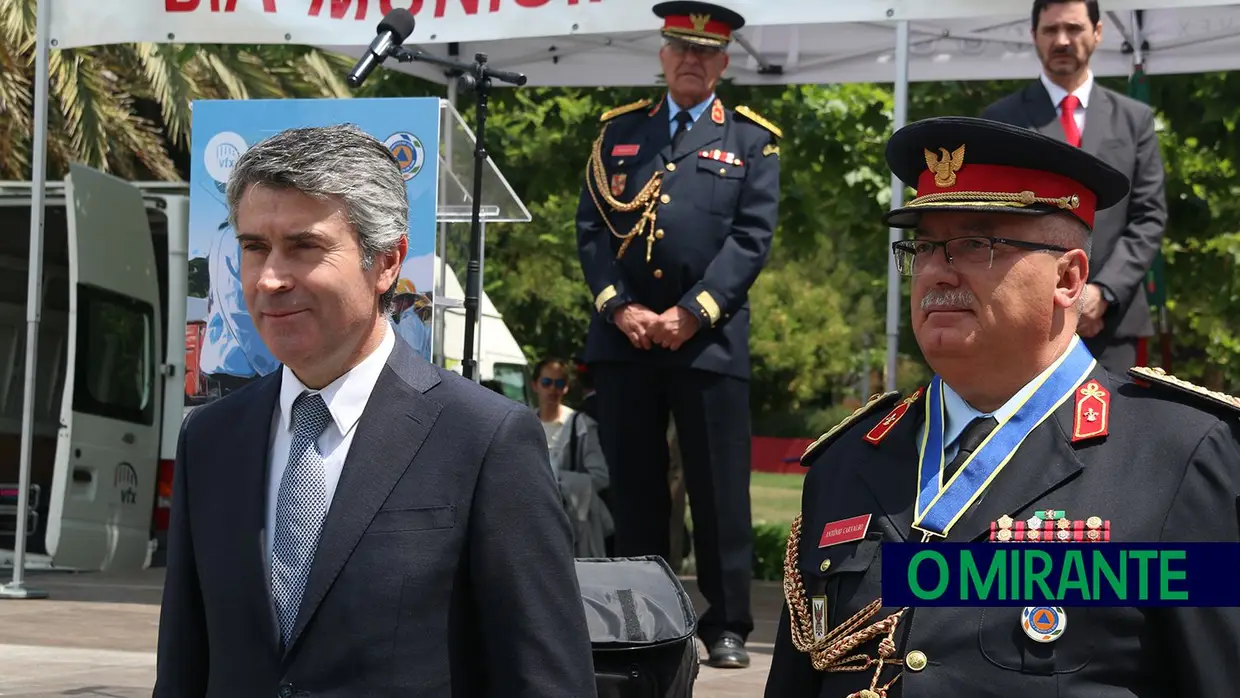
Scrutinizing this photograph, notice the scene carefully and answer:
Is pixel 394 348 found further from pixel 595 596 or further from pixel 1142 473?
pixel 595 596

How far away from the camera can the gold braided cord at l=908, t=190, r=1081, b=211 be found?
2.96 metres

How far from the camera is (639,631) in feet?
14.7

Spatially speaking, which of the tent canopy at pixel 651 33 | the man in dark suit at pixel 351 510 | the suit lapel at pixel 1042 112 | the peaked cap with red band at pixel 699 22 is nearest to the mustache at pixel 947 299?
the man in dark suit at pixel 351 510

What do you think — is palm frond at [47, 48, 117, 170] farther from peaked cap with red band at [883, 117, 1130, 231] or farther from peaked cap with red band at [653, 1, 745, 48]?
peaked cap with red band at [883, 117, 1130, 231]

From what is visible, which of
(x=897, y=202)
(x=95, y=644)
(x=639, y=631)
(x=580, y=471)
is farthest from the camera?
(x=580, y=471)

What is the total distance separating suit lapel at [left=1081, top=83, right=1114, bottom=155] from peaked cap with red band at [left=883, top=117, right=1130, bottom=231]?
11.4 ft

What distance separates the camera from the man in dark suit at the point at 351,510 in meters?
2.80

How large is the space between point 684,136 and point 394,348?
4.13 metres

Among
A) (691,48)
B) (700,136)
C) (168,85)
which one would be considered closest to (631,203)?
(700,136)

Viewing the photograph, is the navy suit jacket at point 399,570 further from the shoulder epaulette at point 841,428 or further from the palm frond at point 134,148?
the palm frond at point 134,148

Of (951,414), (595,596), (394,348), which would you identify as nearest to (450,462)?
(394,348)

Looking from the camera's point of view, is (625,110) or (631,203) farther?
(625,110)

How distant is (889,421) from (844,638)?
1.43ft

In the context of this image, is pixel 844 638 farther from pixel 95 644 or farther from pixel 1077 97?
pixel 95 644
